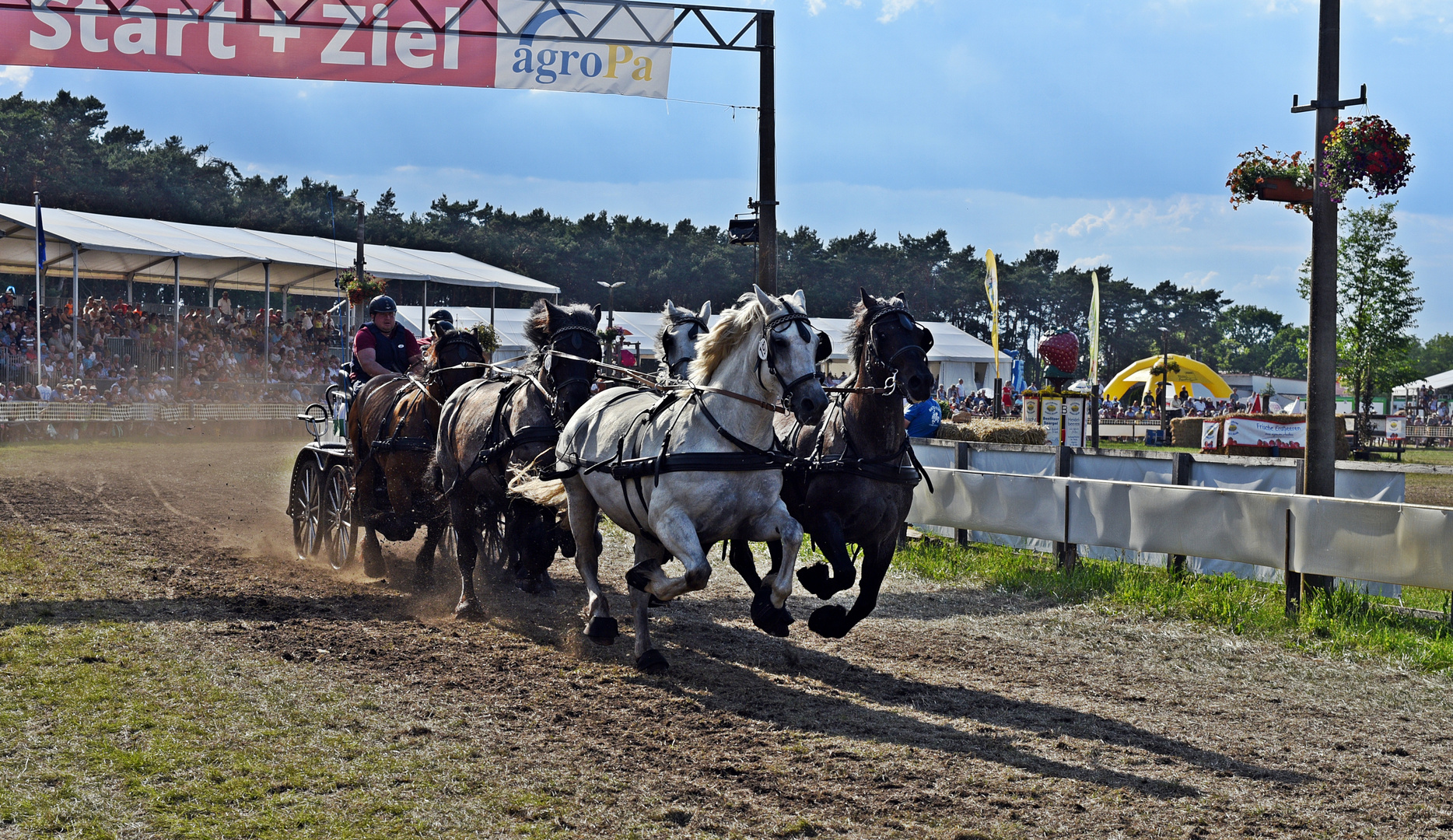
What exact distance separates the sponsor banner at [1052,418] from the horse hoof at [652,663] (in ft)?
29.6

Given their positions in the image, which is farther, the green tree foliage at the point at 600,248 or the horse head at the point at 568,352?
the green tree foliage at the point at 600,248

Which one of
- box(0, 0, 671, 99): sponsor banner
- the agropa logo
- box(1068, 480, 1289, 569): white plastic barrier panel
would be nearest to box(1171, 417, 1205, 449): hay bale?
box(0, 0, 671, 99): sponsor banner

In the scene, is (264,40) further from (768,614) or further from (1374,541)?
(1374,541)

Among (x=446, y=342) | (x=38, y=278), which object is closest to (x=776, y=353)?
(x=446, y=342)

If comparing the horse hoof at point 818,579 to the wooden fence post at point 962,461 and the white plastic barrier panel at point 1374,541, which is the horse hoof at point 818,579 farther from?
the wooden fence post at point 962,461

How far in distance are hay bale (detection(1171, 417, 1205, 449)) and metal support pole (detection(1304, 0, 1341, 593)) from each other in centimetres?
2736

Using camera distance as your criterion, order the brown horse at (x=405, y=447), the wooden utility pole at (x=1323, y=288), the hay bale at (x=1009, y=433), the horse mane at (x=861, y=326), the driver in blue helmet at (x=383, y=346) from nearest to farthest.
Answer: the horse mane at (x=861, y=326) < the wooden utility pole at (x=1323, y=288) < the brown horse at (x=405, y=447) < the driver in blue helmet at (x=383, y=346) < the hay bale at (x=1009, y=433)

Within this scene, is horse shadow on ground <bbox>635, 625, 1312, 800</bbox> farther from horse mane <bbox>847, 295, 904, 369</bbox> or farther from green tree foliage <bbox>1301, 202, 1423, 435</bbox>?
green tree foliage <bbox>1301, 202, 1423, 435</bbox>

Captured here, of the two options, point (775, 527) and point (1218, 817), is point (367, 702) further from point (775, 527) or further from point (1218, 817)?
point (1218, 817)

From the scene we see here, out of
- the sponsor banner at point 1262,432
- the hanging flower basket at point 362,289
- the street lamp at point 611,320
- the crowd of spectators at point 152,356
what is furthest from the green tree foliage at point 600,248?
the sponsor banner at point 1262,432

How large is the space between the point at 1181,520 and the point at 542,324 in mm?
4988

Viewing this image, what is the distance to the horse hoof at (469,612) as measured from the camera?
817 cm

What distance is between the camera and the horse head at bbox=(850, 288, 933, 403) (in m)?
6.72

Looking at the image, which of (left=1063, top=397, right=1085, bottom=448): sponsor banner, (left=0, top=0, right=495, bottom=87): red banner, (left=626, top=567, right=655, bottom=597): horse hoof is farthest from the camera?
(left=1063, top=397, right=1085, bottom=448): sponsor banner
